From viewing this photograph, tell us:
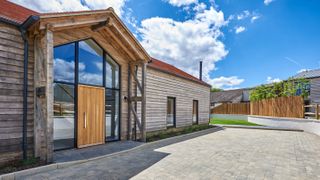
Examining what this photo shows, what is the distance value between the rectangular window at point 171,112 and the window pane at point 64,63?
618cm

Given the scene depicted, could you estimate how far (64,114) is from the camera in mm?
6715

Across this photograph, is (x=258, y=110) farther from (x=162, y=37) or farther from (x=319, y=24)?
(x=162, y=37)

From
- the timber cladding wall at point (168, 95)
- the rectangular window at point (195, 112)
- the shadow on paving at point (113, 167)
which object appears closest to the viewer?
the shadow on paving at point (113, 167)

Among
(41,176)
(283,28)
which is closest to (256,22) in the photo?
(283,28)

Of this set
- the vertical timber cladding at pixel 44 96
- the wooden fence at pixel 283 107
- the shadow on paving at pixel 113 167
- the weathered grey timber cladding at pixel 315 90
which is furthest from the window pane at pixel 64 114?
the weathered grey timber cladding at pixel 315 90

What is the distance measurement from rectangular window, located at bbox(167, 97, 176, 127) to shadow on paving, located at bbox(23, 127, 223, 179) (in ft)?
16.2

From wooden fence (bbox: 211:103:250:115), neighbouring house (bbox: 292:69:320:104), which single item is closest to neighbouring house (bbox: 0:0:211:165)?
wooden fence (bbox: 211:103:250:115)

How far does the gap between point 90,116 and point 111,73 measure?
1980mm

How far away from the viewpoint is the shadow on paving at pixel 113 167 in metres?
4.42

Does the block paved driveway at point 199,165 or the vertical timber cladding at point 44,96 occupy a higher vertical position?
the vertical timber cladding at point 44,96

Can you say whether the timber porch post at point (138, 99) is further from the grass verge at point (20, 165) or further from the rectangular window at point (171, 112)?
the grass verge at point (20, 165)

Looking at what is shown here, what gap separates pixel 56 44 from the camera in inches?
242

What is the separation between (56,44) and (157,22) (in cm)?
1022

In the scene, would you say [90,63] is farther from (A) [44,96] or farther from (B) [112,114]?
(A) [44,96]
